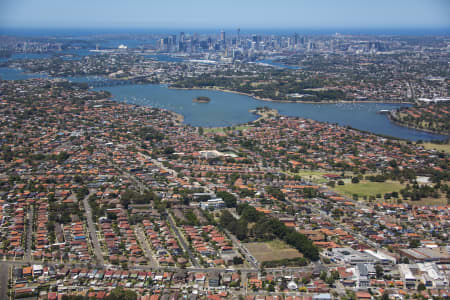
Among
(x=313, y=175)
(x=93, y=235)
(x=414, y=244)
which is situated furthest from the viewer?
(x=313, y=175)

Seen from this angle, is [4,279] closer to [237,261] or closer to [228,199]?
[237,261]

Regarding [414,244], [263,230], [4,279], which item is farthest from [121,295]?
[414,244]

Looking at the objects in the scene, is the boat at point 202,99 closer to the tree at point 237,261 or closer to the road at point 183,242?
the road at point 183,242

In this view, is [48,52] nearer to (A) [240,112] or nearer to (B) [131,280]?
(A) [240,112]

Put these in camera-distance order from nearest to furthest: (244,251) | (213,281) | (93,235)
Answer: (213,281) < (244,251) < (93,235)

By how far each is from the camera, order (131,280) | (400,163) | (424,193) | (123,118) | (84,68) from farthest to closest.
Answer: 1. (84,68)
2. (123,118)
3. (400,163)
4. (424,193)
5. (131,280)

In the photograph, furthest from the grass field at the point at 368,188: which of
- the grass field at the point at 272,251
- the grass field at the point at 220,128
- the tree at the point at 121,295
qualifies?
the grass field at the point at 220,128

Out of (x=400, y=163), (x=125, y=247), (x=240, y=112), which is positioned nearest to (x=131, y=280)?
(x=125, y=247)
